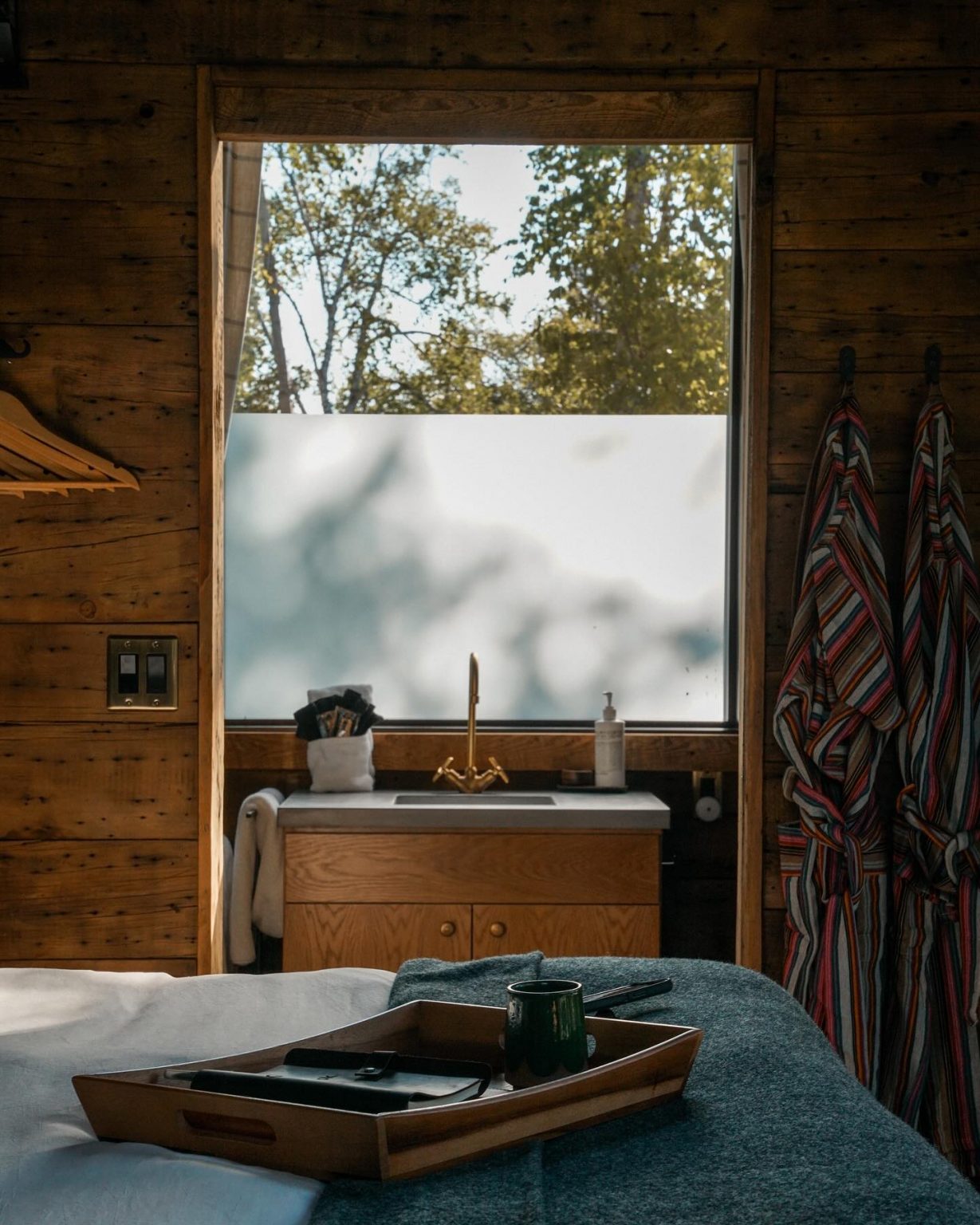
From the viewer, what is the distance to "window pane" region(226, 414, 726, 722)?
336 cm

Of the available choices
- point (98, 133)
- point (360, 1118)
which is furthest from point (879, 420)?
point (360, 1118)

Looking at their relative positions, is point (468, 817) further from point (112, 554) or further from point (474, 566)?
point (112, 554)

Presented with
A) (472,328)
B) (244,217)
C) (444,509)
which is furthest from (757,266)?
(244,217)

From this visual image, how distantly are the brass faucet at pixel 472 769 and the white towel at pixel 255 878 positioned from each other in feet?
1.55

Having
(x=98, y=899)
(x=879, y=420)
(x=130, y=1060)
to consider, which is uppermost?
(x=879, y=420)

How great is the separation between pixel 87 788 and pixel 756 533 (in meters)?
1.69

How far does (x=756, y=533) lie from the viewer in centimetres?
282

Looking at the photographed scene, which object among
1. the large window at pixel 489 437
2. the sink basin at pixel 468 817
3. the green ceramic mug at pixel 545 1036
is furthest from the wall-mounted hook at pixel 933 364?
the green ceramic mug at pixel 545 1036

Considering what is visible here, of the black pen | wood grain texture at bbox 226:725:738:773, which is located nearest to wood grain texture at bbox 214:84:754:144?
wood grain texture at bbox 226:725:738:773

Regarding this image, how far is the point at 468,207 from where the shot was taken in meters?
3.35

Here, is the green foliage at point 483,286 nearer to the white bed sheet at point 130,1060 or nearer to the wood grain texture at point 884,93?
the wood grain texture at point 884,93

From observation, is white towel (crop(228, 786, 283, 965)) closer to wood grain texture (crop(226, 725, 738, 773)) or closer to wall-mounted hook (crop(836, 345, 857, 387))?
Answer: wood grain texture (crop(226, 725, 738, 773))

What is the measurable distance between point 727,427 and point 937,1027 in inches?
64.7

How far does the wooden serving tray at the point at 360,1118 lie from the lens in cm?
99
